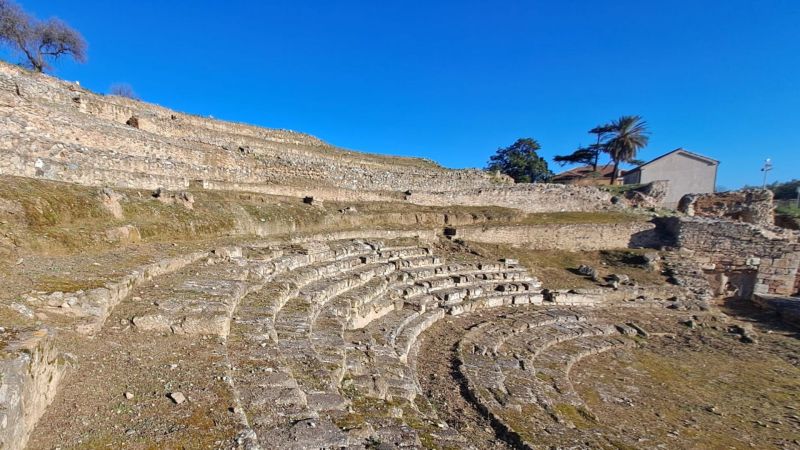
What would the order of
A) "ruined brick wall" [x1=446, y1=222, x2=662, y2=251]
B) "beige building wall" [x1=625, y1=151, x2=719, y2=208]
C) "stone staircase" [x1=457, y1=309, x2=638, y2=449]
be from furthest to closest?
"beige building wall" [x1=625, y1=151, x2=719, y2=208] < "ruined brick wall" [x1=446, y1=222, x2=662, y2=251] < "stone staircase" [x1=457, y1=309, x2=638, y2=449]

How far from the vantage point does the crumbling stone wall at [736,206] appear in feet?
75.8

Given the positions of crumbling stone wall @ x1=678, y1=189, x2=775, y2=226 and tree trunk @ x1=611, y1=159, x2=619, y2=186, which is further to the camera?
tree trunk @ x1=611, y1=159, x2=619, y2=186

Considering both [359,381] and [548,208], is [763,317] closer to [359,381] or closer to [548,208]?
[548,208]

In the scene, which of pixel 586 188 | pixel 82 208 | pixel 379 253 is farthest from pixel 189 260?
pixel 586 188

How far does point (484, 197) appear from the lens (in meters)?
24.9

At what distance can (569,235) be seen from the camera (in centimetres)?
2081

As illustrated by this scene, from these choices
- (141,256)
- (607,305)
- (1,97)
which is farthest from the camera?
(607,305)

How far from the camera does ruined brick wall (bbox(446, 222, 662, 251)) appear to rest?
19.3 m

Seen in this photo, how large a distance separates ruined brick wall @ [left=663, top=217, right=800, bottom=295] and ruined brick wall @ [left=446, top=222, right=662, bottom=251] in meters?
1.80

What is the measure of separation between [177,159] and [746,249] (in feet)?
87.7

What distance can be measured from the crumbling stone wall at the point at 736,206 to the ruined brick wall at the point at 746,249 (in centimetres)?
309

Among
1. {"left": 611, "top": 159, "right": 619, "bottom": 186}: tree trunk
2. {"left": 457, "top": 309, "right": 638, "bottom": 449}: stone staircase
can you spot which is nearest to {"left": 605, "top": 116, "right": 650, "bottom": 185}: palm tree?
{"left": 611, "top": 159, "right": 619, "bottom": 186}: tree trunk

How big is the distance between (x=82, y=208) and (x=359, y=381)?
594 cm

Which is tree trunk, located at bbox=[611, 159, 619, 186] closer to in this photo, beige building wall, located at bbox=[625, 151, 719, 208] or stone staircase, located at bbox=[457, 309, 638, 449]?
beige building wall, located at bbox=[625, 151, 719, 208]
